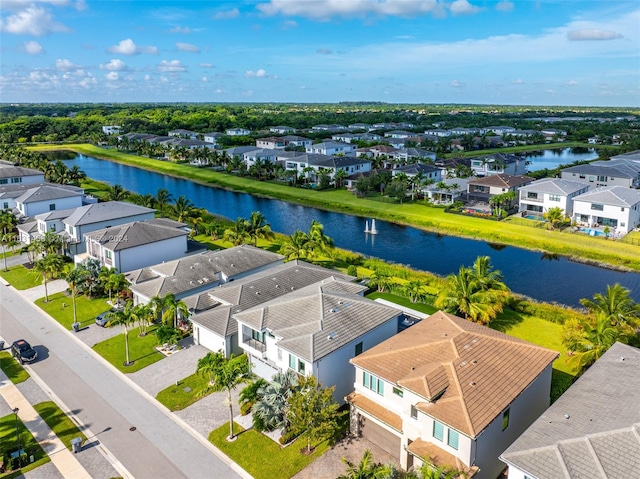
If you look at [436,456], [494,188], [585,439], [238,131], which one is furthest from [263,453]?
[238,131]

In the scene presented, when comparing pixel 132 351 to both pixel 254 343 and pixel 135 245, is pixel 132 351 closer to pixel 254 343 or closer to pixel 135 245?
pixel 254 343

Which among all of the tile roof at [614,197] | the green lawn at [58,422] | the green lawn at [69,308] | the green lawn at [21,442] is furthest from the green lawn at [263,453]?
the tile roof at [614,197]

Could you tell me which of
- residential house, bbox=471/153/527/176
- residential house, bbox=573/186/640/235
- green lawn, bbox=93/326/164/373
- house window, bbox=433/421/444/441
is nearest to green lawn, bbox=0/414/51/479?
green lawn, bbox=93/326/164/373

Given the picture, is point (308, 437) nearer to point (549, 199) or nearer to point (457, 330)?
point (457, 330)

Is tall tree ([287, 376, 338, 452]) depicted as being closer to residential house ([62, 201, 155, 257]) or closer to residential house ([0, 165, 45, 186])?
residential house ([62, 201, 155, 257])

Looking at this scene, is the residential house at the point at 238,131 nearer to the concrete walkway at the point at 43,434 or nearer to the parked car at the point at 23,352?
the parked car at the point at 23,352

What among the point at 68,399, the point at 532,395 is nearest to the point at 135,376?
the point at 68,399
